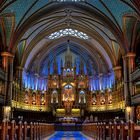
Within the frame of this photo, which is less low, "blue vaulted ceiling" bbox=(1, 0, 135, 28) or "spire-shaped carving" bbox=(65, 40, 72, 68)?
"blue vaulted ceiling" bbox=(1, 0, 135, 28)

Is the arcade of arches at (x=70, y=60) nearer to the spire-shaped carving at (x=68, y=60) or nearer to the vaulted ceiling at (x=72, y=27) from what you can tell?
the vaulted ceiling at (x=72, y=27)

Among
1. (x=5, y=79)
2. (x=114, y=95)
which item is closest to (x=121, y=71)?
(x=114, y=95)

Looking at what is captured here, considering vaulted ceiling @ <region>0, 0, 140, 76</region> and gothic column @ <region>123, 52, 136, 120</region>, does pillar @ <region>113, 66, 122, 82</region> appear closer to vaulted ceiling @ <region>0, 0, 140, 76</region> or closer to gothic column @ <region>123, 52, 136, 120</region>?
vaulted ceiling @ <region>0, 0, 140, 76</region>

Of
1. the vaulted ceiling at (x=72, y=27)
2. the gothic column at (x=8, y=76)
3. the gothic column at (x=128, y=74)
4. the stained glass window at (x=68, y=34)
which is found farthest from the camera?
the stained glass window at (x=68, y=34)

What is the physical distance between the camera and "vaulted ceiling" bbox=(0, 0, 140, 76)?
96.6 ft

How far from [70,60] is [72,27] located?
255 inches

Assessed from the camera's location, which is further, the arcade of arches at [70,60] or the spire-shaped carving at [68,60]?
the spire-shaped carving at [68,60]

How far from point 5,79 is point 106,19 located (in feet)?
45.8

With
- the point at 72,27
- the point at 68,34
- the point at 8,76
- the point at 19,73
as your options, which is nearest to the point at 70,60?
the point at 68,34

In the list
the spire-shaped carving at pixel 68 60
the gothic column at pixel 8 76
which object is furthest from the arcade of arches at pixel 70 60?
the spire-shaped carving at pixel 68 60

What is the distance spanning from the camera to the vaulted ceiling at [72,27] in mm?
29455

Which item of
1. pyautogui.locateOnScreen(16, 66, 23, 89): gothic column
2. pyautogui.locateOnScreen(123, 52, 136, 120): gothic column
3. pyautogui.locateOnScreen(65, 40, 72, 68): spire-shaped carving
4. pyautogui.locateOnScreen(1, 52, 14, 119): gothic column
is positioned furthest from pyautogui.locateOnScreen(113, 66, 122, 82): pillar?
pyautogui.locateOnScreen(1, 52, 14, 119): gothic column

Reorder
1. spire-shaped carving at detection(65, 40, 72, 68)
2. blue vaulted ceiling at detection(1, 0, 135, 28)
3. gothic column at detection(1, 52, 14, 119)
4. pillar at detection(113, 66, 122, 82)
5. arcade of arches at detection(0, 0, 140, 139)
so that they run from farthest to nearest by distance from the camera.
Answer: spire-shaped carving at detection(65, 40, 72, 68) < pillar at detection(113, 66, 122, 82) < arcade of arches at detection(0, 0, 140, 139) < gothic column at detection(1, 52, 14, 119) < blue vaulted ceiling at detection(1, 0, 135, 28)

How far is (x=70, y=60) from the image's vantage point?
44344mm
